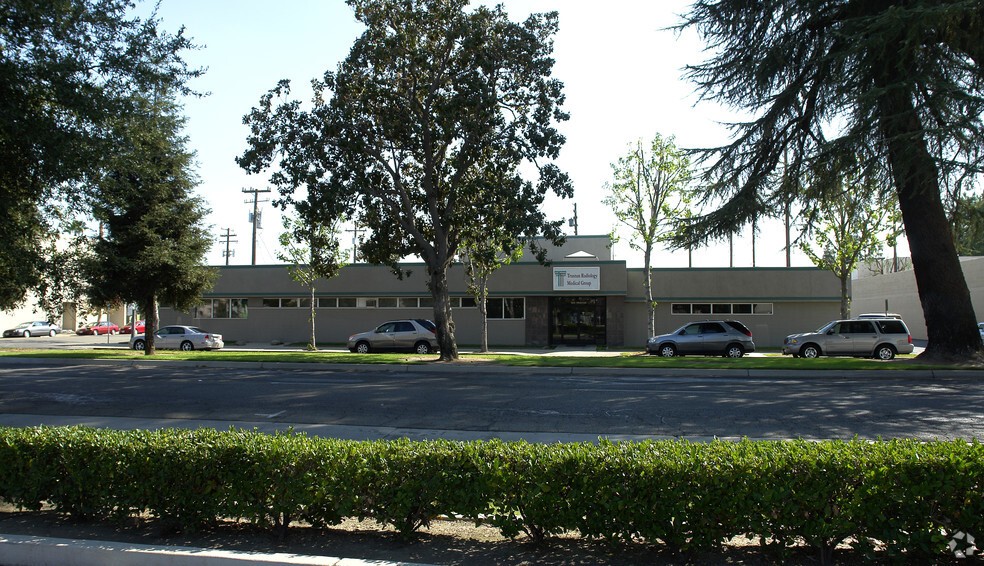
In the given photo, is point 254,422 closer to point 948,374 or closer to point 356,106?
point 356,106

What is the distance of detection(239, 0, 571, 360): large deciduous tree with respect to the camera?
18.7 m

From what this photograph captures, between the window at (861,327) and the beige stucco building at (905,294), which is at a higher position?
the beige stucco building at (905,294)

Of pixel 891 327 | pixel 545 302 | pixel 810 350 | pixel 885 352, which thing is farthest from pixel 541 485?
pixel 545 302

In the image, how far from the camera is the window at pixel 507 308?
33.7 metres

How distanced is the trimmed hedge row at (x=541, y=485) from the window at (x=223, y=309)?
3353 cm

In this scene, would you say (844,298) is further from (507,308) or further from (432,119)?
(432,119)

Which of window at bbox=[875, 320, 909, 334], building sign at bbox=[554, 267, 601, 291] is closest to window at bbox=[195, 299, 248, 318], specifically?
building sign at bbox=[554, 267, 601, 291]

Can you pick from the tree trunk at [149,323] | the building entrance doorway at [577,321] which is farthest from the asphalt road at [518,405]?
the building entrance doorway at [577,321]

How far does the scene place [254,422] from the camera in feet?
32.0

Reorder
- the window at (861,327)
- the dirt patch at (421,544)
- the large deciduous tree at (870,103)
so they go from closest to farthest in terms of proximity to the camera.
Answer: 1. the dirt patch at (421,544)
2. the large deciduous tree at (870,103)
3. the window at (861,327)

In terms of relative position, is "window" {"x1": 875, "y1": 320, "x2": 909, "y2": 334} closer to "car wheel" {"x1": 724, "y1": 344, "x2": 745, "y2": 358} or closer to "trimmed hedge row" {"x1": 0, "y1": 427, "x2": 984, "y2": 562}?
"car wheel" {"x1": 724, "y1": 344, "x2": 745, "y2": 358}

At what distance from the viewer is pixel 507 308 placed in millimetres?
33812

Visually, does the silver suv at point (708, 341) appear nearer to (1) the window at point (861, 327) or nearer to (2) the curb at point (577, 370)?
(1) the window at point (861, 327)

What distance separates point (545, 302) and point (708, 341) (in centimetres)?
1091
